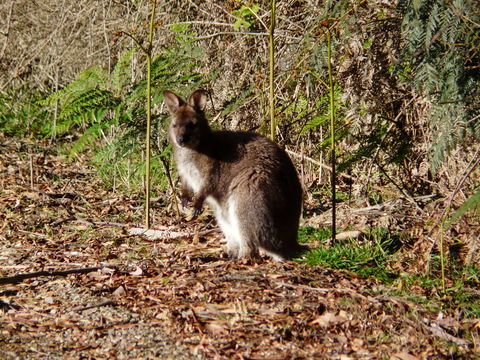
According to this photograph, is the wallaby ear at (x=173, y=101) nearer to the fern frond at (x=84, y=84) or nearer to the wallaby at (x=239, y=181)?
the wallaby at (x=239, y=181)

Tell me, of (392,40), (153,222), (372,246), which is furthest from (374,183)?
(153,222)

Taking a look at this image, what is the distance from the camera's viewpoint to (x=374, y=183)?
6.82 meters

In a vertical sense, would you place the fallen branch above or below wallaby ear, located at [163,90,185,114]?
below

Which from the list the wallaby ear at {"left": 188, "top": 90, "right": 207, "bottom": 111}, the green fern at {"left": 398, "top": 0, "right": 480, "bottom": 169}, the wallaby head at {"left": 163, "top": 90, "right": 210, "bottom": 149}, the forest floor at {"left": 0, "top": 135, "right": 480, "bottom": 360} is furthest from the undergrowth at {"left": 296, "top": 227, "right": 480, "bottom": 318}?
the wallaby ear at {"left": 188, "top": 90, "right": 207, "bottom": 111}

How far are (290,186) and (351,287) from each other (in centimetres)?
119

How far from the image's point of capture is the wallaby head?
215 inches

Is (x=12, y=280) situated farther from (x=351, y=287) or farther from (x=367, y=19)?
(x=367, y=19)

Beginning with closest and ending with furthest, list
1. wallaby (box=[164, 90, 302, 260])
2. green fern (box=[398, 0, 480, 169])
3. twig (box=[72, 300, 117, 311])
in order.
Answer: twig (box=[72, 300, 117, 311]) → green fern (box=[398, 0, 480, 169]) → wallaby (box=[164, 90, 302, 260])

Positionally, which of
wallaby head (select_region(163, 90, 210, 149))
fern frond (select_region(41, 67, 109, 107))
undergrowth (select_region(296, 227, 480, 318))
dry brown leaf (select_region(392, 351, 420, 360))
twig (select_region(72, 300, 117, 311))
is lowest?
dry brown leaf (select_region(392, 351, 420, 360))

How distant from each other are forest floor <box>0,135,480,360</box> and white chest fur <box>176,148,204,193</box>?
505 millimetres

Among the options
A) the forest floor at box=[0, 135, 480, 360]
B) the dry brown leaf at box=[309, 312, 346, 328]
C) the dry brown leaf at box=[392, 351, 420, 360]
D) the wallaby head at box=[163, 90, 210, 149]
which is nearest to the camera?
the dry brown leaf at box=[392, 351, 420, 360]

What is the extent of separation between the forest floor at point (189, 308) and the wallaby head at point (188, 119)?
0.91m

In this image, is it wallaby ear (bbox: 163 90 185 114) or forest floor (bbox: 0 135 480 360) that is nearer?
forest floor (bbox: 0 135 480 360)

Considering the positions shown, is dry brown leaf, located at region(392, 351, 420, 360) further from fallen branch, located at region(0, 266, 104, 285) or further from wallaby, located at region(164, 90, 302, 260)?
fallen branch, located at region(0, 266, 104, 285)
